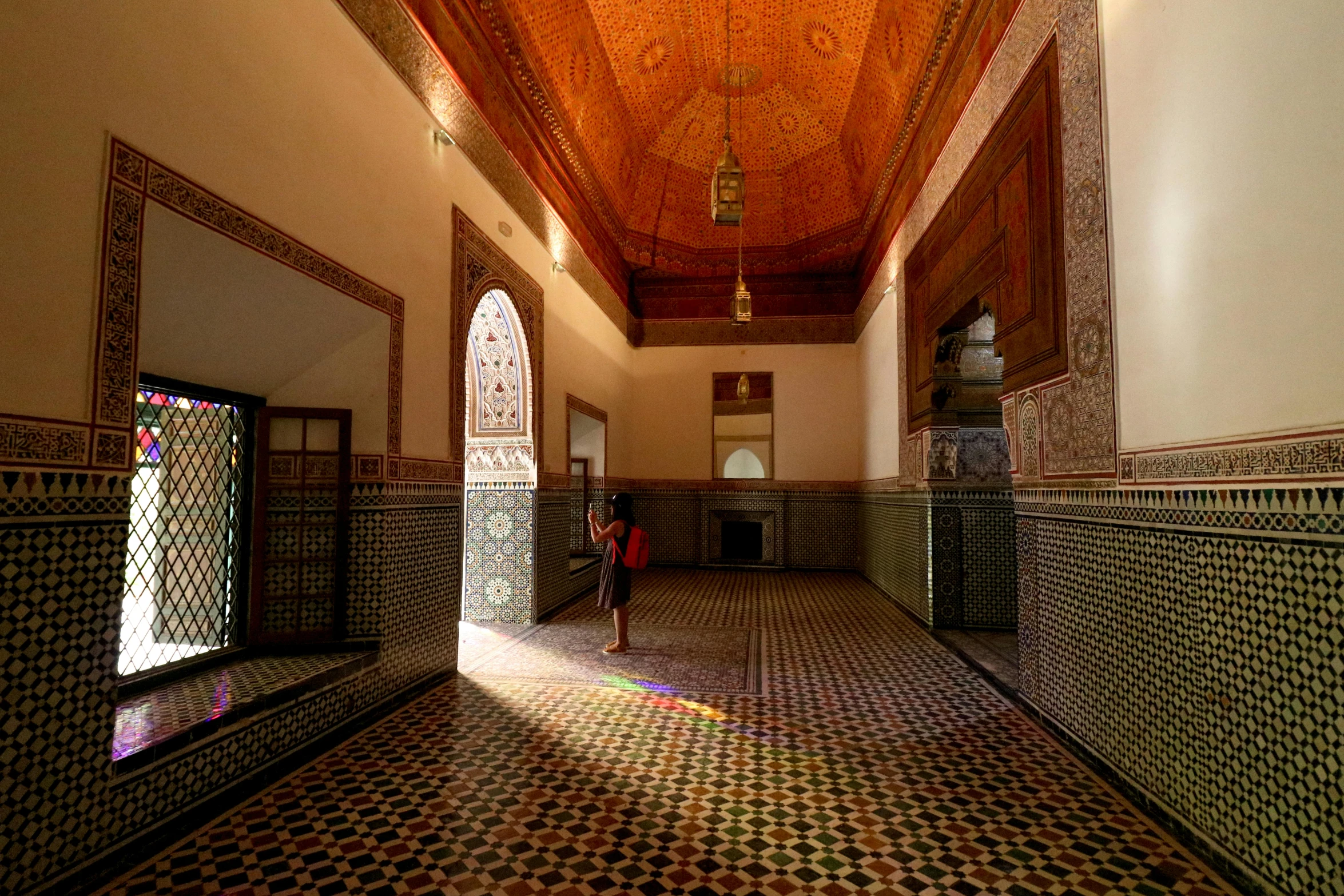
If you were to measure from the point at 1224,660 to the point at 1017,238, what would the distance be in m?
1.85

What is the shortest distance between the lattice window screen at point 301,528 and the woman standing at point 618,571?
1.32 m

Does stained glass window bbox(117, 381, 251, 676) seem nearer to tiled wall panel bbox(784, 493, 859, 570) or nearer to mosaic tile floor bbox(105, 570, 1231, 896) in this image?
mosaic tile floor bbox(105, 570, 1231, 896)

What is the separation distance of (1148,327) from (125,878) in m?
2.85

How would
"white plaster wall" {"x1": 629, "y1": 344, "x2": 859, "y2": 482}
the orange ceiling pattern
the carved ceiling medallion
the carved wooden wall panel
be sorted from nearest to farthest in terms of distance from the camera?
the carved wooden wall panel
the orange ceiling pattern
the carved ceiling medallion
"white plaster wall" {"x1": 629, "y1": 344, "x2": 859, "y2": 482}

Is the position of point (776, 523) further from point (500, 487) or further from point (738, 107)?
point (738, 107)

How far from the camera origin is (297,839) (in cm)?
168

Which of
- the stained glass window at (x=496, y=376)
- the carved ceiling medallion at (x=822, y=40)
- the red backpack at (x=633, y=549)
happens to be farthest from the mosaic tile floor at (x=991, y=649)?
the carved ceiling medallion at (x=822, y=40)

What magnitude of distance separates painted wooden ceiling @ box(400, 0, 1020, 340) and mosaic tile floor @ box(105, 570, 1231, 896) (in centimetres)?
288

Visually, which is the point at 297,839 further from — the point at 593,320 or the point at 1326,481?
the point at 593,320

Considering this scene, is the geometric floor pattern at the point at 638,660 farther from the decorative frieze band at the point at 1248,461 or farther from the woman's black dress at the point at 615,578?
the decorative frieze band at the point at 1248,461

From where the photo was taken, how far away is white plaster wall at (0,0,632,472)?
1354 mm

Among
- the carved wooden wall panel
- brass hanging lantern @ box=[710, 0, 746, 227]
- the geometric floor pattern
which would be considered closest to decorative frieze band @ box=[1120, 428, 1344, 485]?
the carved wooden wall panel

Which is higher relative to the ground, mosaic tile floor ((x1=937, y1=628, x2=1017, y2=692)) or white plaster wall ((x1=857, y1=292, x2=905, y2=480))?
white plaster wall ((x1=857, y1=292, x2=905, y2=480))

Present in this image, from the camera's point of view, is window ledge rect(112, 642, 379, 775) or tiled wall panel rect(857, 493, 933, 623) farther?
tiled wall panel rect(857, 493, 933, 623)
